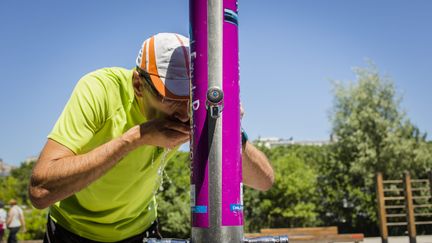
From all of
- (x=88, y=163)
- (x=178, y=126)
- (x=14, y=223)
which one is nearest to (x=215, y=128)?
(x=178, y=126)

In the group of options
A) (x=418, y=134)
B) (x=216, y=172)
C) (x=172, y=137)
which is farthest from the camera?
(x=418, y=134)

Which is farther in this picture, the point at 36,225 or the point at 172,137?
the point at 36,225

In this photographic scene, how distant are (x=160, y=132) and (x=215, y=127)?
271 mm

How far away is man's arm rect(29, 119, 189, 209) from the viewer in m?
1.53

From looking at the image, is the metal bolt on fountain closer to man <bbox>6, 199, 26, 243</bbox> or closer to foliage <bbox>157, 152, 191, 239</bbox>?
man <bbox>6, 199, 26, 243</bbox>

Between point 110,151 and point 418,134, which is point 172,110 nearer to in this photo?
point 110,151

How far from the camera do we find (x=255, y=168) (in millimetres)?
1931

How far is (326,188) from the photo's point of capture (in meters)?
33.1

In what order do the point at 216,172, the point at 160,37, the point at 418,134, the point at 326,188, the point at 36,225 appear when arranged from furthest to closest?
the point at 326,188 < the point at 418,134 < the point at 36,225 < the point at 160,37 < the point at 216,172

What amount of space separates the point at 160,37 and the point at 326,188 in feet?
107

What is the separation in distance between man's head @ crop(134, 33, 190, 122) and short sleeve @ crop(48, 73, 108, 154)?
10.2 inches

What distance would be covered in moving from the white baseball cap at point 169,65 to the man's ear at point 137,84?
5.9 inches

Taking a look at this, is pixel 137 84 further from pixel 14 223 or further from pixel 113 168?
pixel 14 223

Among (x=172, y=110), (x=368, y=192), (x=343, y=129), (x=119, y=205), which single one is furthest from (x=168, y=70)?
(x=368, y=192)
